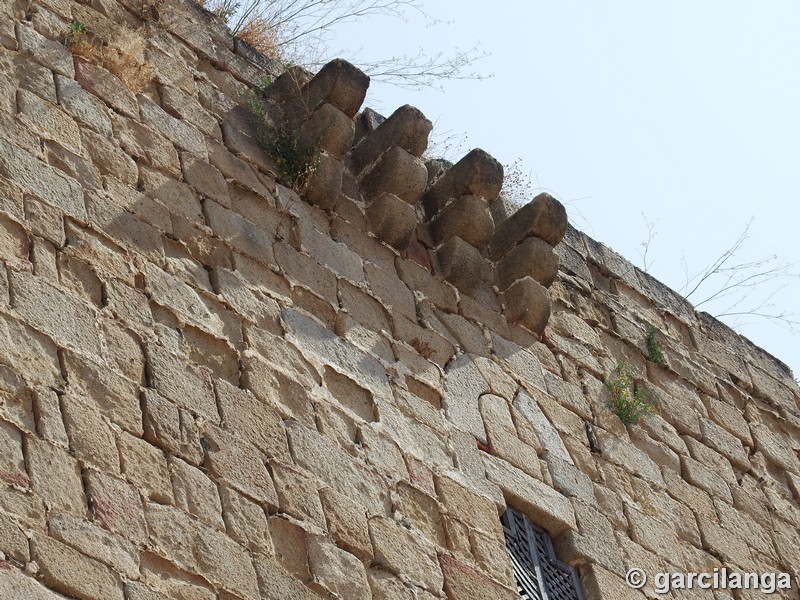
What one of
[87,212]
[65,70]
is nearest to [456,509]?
[87,212]

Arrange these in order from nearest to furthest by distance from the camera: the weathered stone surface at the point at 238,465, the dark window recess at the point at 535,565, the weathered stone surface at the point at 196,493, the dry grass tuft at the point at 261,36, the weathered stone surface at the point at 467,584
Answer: the weathered stone surface at the point at 196,493, the weathered stone surface at the point at 238,465, the weathered stone surface at the point at 467,584, the dark window recess at the point at 535,565, the dry grass tuft at the point at 261,36

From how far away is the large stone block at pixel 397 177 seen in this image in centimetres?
594

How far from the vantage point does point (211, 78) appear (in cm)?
581

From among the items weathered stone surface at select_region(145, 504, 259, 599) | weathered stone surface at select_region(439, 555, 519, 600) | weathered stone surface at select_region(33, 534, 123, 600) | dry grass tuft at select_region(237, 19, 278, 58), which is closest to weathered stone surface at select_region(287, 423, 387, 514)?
weathered stone surface at select_region(439, 555, 519, 600)

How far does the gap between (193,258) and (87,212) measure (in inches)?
17.9

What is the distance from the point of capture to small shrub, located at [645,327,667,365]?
6.86 metres

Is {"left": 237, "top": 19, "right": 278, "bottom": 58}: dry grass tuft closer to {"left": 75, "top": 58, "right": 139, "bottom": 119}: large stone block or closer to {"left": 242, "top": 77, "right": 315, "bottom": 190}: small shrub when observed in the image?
{"left": 242, "top": 77, "right": 315, "bottom": 190}: small shrub

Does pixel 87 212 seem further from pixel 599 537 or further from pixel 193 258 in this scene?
pixel 599 537

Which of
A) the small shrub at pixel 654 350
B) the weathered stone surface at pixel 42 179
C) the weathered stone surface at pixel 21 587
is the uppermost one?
the small shrub at pixel 654 350

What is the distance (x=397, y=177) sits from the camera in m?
5.94

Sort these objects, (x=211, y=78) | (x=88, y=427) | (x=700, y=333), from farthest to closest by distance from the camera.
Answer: (x=700, y=333)
(x=211, y=78)
(x=88, y=427)

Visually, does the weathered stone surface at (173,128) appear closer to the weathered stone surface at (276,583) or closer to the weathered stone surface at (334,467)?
the weathered stone surface at (334,467)

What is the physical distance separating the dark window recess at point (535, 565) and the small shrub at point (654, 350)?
72.4 inches

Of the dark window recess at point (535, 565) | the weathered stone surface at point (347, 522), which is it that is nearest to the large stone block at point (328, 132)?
the dark window recess at point (535, 565)
